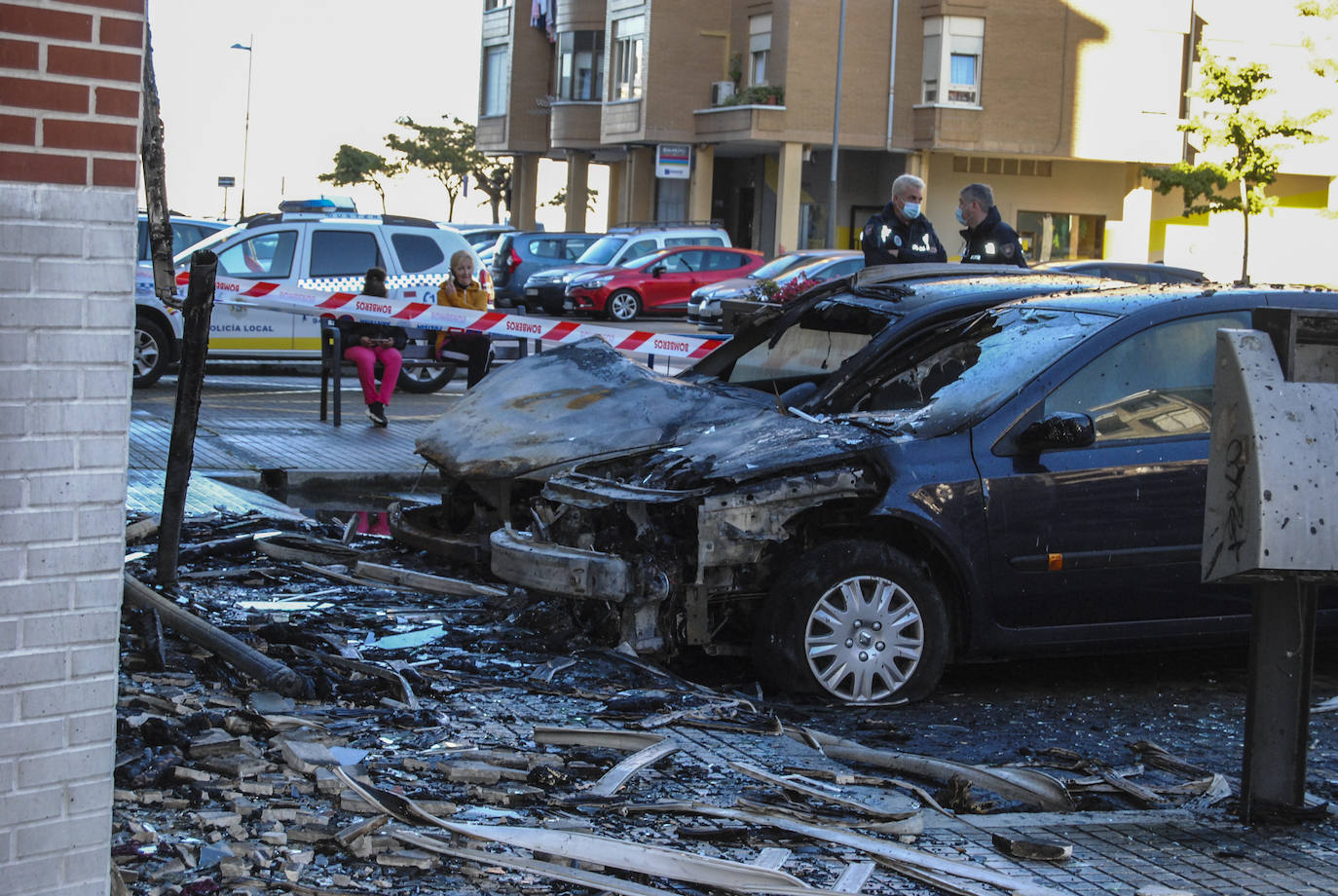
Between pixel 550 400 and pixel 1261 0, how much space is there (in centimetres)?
4414

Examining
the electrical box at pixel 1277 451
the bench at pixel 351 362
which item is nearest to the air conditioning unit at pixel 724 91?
the bench at pixel 351 362

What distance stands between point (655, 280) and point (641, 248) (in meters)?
2.32

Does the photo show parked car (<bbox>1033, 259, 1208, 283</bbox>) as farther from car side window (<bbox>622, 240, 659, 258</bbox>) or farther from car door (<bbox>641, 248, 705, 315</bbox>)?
car side window (<bbox>622, 240, 659, 258</bbox>)

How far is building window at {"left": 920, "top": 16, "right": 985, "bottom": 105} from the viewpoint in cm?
4594

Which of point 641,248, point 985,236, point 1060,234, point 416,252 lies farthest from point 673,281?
A: point 985,236

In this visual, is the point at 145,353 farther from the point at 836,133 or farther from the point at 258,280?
the point at 836,133

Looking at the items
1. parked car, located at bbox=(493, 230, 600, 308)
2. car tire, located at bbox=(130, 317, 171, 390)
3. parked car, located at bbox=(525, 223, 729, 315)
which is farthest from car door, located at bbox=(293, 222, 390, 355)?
parked car, located at bbox=(493, 230, 600, 308)

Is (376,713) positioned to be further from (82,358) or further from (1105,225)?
(1105,225)

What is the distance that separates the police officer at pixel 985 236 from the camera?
35.6 feet

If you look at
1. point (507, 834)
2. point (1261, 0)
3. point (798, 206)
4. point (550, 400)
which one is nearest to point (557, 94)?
point (798, 206)

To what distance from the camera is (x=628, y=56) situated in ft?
169

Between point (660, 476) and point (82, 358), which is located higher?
point (82, 358)

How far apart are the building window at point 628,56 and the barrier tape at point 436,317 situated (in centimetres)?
3436

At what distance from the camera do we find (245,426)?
560 inches
